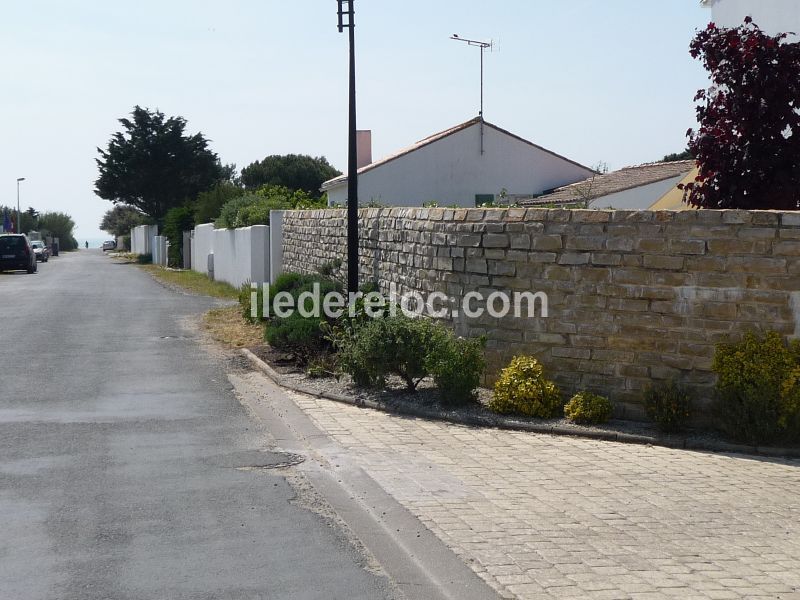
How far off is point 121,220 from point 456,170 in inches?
2835

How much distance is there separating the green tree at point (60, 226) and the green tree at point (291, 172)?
123ft

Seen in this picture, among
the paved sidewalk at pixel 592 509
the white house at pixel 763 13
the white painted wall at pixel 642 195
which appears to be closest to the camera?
the paved sidewalk at pixel 592 509

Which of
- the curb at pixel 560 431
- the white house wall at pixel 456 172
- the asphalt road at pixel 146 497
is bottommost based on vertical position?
the asphalt road at pixel 146 497

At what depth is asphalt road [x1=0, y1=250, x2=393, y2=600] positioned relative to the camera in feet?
17.0

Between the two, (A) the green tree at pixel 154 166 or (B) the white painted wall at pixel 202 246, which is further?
(A) the green tree at pixel 154 166

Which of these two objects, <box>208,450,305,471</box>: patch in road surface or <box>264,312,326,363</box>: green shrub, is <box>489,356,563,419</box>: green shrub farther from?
<box>264,312,326,363</box>: green shrub

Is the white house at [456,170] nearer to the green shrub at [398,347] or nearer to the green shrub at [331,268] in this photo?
the green shrub at [331,268]

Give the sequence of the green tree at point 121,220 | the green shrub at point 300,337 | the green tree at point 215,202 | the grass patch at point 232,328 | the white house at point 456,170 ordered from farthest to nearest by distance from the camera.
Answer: the green tree at point 121,220 < the green tree at point 215,202 < the white house at point 456,170 < the grass patch at point 232,328 < the green shrub at point 300,337

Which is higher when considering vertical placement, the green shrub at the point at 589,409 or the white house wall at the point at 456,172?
the white house wall at the point at 456,172

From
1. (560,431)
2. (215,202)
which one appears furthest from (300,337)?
(215,202)

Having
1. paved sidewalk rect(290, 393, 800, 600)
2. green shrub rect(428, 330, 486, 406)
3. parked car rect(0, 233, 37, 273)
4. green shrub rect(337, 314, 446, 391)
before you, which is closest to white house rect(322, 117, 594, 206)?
parked car rect(0, 233, 37, 273)

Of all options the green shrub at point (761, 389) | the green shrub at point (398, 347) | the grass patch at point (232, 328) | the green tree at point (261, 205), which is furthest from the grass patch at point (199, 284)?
the green shrub at point (761, 389)

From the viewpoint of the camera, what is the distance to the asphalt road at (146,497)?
5176mm

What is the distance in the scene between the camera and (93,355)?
14.3 m
